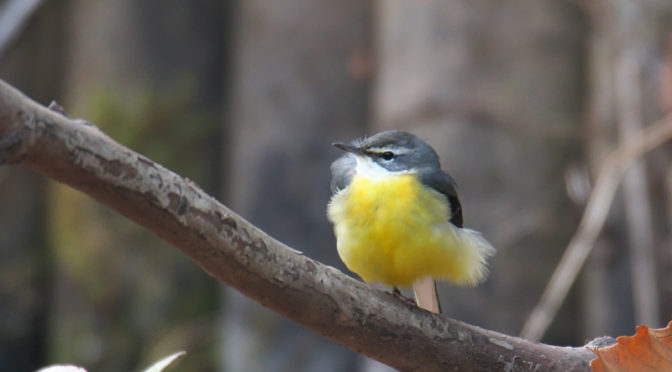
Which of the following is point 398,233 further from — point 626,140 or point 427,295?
point 626,140

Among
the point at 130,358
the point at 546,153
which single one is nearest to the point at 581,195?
the point at 546,153

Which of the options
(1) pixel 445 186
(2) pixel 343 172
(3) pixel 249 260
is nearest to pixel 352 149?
(2) pixel 343 172

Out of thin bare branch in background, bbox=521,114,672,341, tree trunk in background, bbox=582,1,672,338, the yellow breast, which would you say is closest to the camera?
the yellow breast

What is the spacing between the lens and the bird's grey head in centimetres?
238

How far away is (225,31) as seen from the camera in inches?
181

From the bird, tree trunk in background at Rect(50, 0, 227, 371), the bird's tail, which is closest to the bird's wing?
the bird

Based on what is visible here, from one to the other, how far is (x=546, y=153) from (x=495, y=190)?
30 centimetres

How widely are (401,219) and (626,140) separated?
173 cm

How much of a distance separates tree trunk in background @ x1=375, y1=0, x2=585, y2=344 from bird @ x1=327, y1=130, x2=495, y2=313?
51.1 inches

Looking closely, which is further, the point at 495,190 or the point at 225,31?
the point at 225,31

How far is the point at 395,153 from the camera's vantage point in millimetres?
2404

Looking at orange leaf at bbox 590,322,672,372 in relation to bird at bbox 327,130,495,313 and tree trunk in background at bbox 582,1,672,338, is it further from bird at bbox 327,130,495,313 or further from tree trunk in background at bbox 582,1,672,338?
tree trunk in background at bbox 582,1,672,338

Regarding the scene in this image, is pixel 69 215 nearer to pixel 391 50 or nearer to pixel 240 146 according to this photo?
pixel 240 146

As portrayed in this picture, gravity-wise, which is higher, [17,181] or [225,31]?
[225,31]
